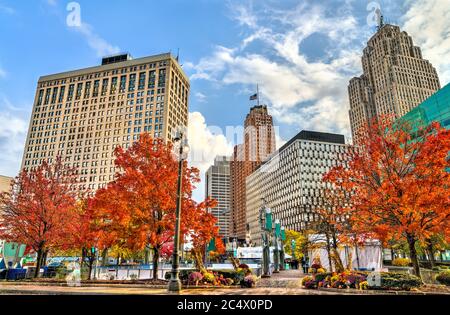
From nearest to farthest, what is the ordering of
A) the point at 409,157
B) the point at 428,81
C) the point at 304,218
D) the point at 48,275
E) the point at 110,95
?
1. the point at 409,157
2. the point at 48,275
3. the point at 304,218
4. the point at 110,95
5. the point at 428,81

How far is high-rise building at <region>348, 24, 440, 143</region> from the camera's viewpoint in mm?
166750

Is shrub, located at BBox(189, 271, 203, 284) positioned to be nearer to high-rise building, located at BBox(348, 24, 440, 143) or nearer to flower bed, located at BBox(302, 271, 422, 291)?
flower bed, located at BBox(302, 271, 422, 291)

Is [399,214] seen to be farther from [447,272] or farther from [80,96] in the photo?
[80,96]

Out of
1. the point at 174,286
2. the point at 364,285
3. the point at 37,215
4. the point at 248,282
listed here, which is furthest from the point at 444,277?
the point at 37,215

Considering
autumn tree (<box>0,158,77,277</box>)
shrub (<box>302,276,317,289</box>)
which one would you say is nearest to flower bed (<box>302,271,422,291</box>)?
shrub (<box>302,276,317,289</box>)

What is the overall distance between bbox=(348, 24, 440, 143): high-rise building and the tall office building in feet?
383

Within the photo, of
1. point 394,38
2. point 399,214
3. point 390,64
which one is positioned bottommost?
point 399,214

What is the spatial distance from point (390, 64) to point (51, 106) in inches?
7440

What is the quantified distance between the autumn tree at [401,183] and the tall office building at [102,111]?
3830 inches

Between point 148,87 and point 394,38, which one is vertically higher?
point 394,38

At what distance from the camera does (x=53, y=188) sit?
80.3ft

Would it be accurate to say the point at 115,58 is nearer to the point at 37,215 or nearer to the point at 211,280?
the point at 37,215

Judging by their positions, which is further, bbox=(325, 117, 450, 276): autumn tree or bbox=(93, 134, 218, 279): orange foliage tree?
bbox=(93, 134, 218, 279): orange foliage tree
